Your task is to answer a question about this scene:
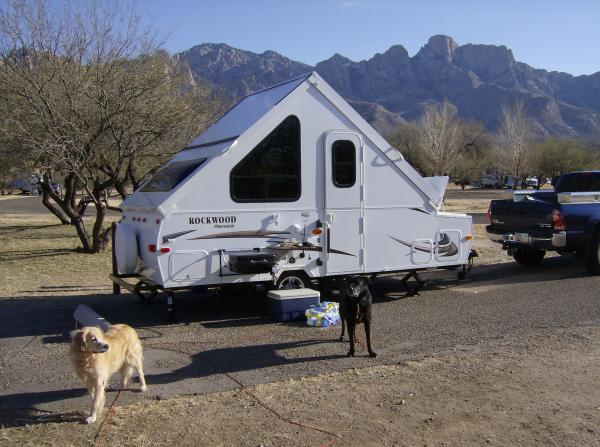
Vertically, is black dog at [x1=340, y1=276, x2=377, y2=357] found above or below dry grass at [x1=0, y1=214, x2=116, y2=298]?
above

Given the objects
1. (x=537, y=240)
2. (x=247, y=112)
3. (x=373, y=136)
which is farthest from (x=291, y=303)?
(x=537, y=240)

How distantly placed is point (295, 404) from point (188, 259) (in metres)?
2.91

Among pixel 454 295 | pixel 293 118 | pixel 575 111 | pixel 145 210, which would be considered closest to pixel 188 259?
pixel 145 210

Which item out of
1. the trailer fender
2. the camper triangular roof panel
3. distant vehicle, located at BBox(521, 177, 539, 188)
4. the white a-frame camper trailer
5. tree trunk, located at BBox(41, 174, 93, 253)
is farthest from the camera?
distant vehicle, located at BBox(521, 177, 539, 188)

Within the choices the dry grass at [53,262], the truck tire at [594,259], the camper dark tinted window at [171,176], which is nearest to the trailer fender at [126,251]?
the camper dark tinted window at [171,176]

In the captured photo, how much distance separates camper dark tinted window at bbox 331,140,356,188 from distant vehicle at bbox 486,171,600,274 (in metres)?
4.52

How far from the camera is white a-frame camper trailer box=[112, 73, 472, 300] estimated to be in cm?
737

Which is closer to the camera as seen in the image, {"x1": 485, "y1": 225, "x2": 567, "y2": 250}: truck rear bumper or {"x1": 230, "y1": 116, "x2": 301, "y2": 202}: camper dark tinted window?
{"x1": 230, "y1": 116, "x2": 301, "y2": 202}: camper dark tinted window

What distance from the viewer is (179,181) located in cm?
757

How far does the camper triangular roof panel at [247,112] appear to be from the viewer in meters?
7.89

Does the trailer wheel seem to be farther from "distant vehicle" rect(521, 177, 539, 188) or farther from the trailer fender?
"distant vehicle" rect(521, 177, 539, 188)

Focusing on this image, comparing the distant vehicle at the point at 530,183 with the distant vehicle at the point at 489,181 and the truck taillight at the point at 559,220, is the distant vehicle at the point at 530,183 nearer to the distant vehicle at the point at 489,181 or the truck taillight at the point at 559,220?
the distant vehicle at the point at 489,181

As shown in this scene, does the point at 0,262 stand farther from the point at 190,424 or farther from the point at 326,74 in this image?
the point at 326,74

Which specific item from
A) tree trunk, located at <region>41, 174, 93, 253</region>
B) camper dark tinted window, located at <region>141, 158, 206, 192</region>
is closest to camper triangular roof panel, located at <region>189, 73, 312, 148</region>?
camper dark tinted window, located at <region>141, 158, 206, 192</region>
